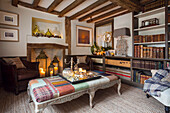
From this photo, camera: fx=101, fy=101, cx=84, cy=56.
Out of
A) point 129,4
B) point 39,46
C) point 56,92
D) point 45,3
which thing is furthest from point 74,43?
point 56,92

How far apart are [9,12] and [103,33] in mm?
3526

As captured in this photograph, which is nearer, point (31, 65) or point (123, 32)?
point (31, 65)

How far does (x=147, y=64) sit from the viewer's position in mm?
2764

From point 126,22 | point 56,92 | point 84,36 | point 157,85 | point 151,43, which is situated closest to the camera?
point 56,92

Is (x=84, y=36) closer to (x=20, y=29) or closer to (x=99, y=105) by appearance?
(x=20, y=29)

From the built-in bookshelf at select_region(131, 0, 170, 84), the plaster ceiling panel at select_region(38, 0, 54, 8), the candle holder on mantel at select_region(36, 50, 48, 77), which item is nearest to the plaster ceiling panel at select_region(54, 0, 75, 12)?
the plaster ceiling panel at select_region(38, 0, 54, 8)

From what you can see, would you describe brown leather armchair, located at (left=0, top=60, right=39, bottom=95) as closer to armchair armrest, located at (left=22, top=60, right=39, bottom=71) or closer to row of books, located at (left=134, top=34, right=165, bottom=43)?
armchair armrest, located at (left=22, top=60, right=39, bottom=71)

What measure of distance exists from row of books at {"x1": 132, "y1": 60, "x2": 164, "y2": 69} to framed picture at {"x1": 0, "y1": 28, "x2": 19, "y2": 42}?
3.75m

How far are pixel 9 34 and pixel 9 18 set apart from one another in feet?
1.58

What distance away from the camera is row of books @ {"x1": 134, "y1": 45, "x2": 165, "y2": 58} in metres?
2.56

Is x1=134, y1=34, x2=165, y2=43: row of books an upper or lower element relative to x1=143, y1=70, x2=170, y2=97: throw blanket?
upper

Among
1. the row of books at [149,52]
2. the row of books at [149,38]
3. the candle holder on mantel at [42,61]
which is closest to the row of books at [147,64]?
the row of books at [149,52]

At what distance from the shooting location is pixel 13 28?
3.15 metres

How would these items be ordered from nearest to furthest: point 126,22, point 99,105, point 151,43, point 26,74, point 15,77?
point 99,105 < point 15,77 < point 26,74 < point 151,43 < point 126,22
